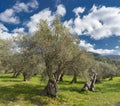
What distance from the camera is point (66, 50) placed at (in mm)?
37438

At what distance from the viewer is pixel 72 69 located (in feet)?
132

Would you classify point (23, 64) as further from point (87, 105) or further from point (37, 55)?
point (87, 105)

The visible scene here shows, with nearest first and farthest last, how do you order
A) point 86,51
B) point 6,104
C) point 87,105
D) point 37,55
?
point 6,104 → point 87,105 → point 37,55 → point 86,51

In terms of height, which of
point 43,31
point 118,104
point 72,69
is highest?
point 43,31

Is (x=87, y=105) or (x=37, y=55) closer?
(x=87, y=105)

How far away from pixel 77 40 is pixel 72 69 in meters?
4.37

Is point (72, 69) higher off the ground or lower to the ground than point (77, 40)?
lower

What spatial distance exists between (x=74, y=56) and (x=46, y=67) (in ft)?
14.3

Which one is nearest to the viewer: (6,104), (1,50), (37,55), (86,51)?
(6,104)

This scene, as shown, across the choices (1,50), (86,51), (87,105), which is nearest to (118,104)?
(87,105)

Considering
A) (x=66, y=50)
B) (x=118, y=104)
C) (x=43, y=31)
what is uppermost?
(x=43, y=31)

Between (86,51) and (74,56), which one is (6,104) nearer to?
(74,56)

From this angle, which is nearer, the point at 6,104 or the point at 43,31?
the point at 6,104

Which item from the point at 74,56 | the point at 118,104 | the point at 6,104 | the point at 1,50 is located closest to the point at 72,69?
the point at 74,56
